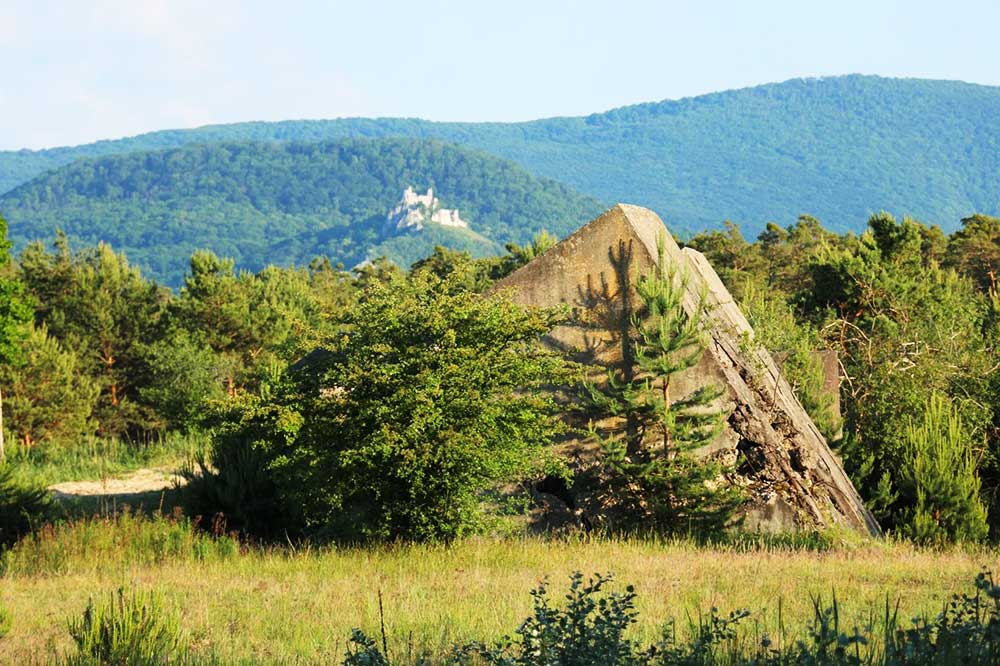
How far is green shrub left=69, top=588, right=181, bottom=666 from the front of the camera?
6113 millimetres

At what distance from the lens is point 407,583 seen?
9.34m

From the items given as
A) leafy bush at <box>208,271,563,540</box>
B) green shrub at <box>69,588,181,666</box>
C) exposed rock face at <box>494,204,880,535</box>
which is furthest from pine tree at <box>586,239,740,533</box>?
green shrub at <box>69,588,181,666</box>

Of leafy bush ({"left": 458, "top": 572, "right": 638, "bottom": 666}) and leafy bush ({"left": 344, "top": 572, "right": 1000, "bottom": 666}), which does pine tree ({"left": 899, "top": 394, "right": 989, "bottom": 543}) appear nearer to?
leafy bush ({"left": 344, "top": 572, "right": 1000, "bottom": 666})

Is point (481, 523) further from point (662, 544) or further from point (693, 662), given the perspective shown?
point (693, 662)

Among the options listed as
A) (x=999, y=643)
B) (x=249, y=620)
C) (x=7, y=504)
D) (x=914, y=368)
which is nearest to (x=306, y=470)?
(x=249, y=620)

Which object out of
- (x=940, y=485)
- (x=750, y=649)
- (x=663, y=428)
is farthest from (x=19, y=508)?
(x=940, y=485)

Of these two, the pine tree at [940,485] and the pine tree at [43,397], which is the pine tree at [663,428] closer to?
the pine tree at [940,485]

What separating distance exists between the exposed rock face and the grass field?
153cm

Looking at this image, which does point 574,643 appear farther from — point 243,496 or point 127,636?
point 243,496

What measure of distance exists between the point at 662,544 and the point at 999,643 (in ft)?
24.3

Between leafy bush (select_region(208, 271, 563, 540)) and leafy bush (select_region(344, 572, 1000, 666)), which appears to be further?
leafy bush (select_region(208, 271, 563, 540))

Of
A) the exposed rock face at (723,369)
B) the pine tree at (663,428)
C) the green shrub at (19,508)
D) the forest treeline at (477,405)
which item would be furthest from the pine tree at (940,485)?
the green shrub at (19,508)

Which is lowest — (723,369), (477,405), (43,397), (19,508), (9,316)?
(19,508)

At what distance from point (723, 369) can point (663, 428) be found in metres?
1.16
